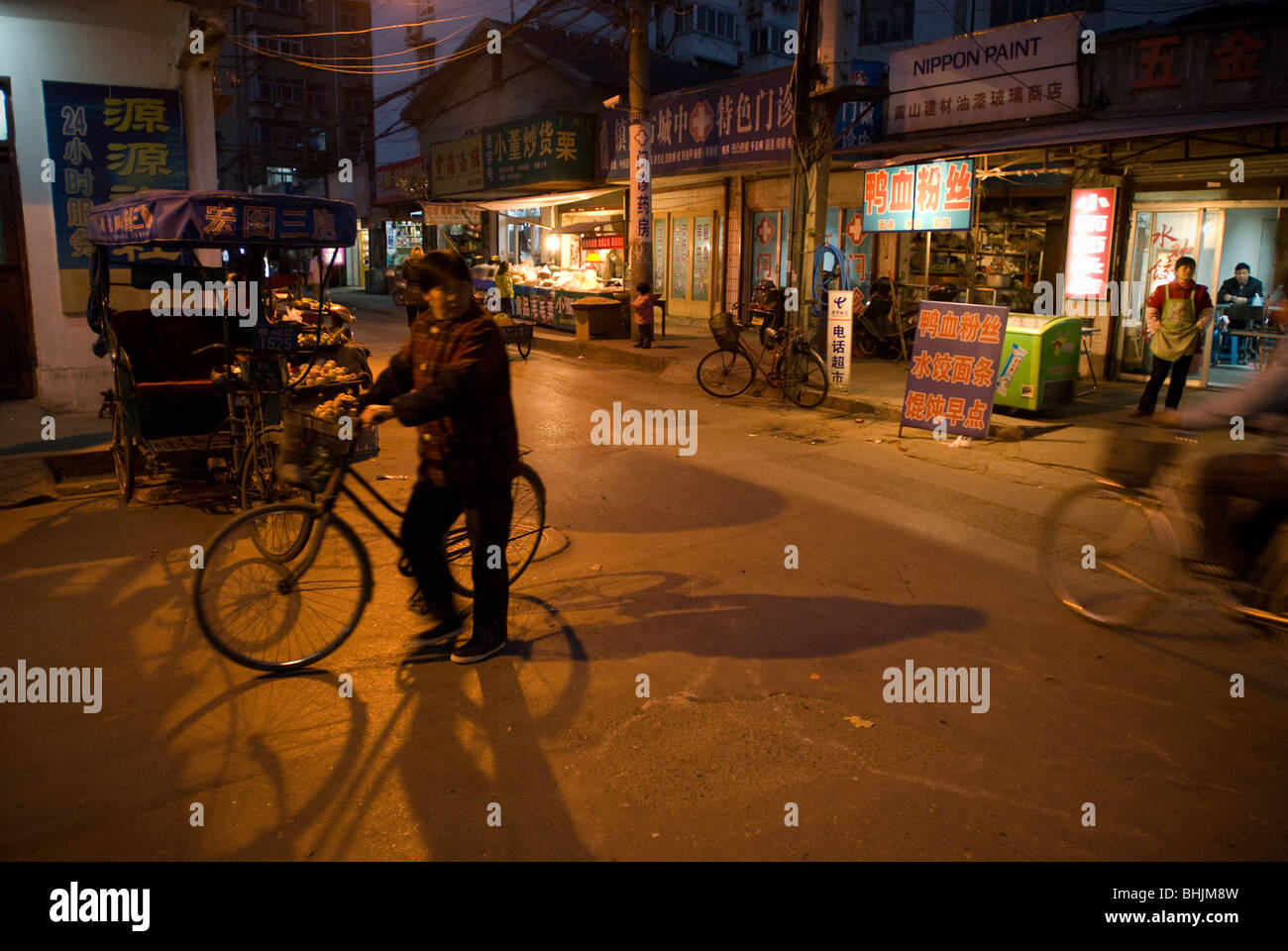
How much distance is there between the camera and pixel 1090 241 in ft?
42.6

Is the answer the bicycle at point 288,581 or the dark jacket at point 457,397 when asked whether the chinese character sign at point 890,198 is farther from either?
the bicycle at point 288,581

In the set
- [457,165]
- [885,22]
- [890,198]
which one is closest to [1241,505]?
[890,198]

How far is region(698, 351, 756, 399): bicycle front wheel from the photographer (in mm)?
Answer: 12730

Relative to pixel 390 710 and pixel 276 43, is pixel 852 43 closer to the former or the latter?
pixel 390 710

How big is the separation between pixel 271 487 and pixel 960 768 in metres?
5.01

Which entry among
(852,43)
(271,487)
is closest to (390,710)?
(271,487)

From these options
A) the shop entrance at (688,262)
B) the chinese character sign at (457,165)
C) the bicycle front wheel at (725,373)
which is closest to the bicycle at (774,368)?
the bicycle front wheel at (725,373)

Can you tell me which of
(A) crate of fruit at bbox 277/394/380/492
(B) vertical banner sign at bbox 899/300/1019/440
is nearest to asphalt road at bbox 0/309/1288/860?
(A) crate of fruit at bbox 277/394/380/492

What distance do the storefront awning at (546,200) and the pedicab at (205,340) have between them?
621 inches

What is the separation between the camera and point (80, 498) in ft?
25.4

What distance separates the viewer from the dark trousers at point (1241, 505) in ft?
13.7

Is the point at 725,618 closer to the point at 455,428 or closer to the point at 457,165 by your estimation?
the point at 455,428

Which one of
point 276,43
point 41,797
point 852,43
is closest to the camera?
point 41,797

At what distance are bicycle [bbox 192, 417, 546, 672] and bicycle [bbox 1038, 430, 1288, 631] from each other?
10.9ft
